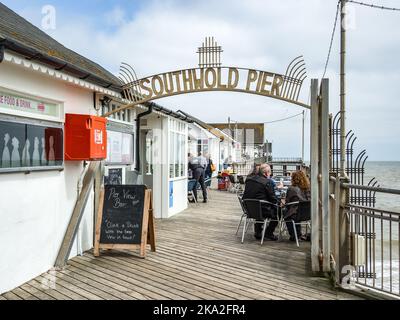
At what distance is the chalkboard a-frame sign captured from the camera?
19.3 ft

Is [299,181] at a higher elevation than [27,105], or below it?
below

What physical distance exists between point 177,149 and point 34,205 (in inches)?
247

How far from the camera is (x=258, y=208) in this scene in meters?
6.81

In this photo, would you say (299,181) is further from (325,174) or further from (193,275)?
(193,275)

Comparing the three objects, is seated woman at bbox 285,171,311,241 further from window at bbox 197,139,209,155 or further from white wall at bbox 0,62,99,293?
window at bbox 197,139,209,155

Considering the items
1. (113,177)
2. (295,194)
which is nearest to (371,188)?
(295,194)

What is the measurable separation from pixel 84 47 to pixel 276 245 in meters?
5.61

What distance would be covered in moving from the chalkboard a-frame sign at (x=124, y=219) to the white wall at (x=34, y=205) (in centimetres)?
39

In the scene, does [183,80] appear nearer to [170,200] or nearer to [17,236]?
[17,236]

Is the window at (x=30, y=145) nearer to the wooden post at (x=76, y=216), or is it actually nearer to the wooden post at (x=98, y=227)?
the wooden post at (x=76, y=216)

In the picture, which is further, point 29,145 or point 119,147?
point 119,147

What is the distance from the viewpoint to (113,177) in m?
7.13

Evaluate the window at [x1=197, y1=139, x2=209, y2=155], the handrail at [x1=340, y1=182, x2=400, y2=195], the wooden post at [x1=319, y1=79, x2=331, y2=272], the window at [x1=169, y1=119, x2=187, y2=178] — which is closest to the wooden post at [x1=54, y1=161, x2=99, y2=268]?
the wooden post at [x1=319, y1=79, x2=331, y2=272]
